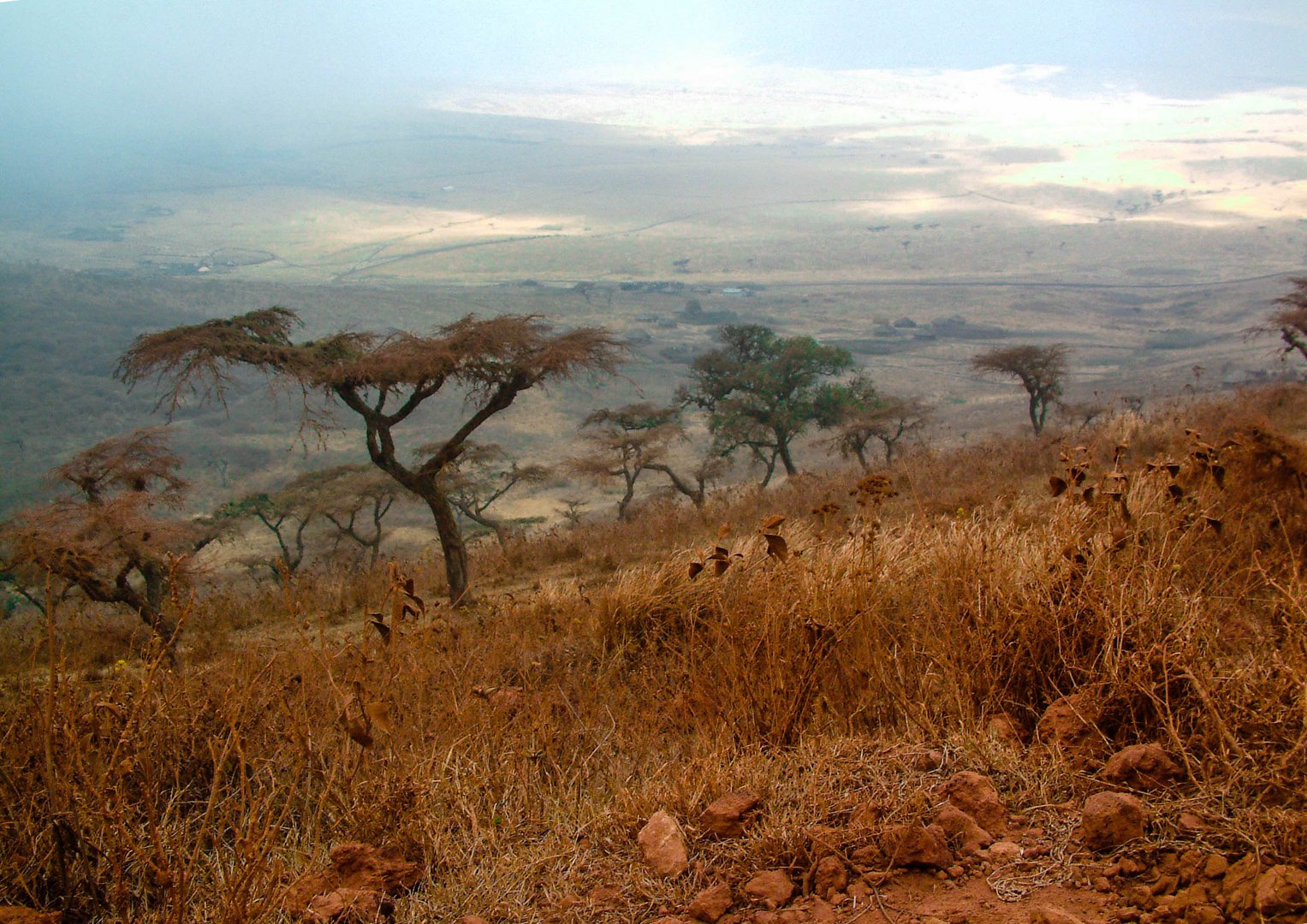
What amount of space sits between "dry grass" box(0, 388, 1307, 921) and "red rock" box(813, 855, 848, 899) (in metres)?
0.10

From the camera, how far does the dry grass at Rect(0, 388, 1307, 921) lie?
237cm

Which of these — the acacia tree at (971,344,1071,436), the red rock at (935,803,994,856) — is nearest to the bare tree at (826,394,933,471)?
the acacia tree at (971,344,1071,436)

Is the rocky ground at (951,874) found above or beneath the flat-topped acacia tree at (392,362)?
beneath

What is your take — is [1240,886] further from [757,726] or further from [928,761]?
[757,726]

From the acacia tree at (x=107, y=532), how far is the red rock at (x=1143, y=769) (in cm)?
731

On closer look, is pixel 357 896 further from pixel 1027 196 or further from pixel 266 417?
pixel 1027 196

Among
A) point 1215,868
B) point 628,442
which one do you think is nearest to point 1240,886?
point 1215,868

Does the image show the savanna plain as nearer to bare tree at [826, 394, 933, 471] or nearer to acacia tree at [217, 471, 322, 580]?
acacia tree at [217, 471, 322, 580]

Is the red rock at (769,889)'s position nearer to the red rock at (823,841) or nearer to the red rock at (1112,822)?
the red rock at (823,841)

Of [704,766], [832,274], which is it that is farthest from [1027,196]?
[704,766]

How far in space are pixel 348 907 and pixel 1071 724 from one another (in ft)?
6.97

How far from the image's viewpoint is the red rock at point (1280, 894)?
6.03ft

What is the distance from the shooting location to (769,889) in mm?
2254

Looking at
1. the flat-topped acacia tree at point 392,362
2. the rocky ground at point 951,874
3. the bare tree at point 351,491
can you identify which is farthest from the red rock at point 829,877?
the bare tree at point 351,491
